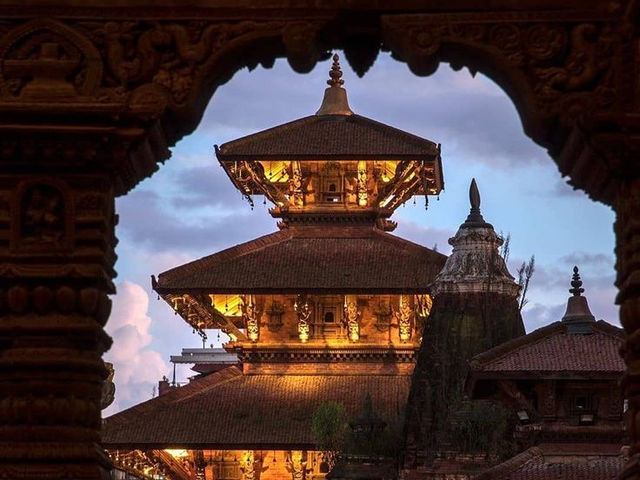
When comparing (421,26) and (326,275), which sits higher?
(326,275)

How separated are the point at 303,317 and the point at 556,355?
1698cm

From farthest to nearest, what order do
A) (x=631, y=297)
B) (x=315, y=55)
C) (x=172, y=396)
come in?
1. (x=172, y=396)
2. (x=315, y=55)
3. (x=631, y=297)

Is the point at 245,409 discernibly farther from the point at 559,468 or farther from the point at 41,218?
the point at 41,218

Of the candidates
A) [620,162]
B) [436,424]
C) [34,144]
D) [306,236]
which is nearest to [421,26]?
[620,162]

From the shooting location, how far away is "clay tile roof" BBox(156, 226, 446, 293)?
138 feet

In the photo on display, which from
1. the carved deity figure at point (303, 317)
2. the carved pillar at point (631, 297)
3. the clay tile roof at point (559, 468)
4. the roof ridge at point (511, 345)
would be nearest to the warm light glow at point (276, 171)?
the carved deity figure at point (303, 317)

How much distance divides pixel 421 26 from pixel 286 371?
31696 millimetres

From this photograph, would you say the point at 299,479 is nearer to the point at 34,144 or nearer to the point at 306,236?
the point at 306,236

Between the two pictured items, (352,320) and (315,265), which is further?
(315,265)

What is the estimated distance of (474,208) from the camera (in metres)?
38.1

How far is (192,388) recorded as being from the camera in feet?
139

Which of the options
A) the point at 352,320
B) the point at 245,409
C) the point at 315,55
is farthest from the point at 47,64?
the point at 352,320

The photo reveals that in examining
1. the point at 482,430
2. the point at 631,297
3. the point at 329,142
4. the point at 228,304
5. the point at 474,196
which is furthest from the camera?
the point at 329,142

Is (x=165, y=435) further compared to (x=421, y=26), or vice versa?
(x=165, y=435)
